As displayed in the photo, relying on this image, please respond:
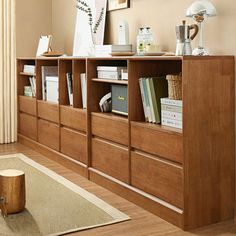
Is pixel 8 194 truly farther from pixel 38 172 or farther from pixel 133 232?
pixel 38 172

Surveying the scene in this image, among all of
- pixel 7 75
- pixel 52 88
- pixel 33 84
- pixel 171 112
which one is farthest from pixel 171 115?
pixel 7 75

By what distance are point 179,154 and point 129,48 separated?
49.8 inches

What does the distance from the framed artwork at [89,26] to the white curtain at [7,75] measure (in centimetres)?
90

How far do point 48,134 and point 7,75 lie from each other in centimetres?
122

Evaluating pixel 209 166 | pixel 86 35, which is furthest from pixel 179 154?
pixel 86 35

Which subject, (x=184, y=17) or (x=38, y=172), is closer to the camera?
(x=184, y=17)

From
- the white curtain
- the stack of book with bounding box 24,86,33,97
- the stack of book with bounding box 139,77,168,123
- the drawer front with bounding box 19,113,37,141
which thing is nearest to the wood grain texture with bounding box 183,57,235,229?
the stack of book with bounding box 139,77,168,123

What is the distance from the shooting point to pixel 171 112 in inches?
111

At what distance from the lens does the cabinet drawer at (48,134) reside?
14.4 feet

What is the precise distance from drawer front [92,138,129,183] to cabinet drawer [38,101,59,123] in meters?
0.84

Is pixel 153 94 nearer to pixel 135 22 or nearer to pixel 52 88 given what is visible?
pixel 135 22

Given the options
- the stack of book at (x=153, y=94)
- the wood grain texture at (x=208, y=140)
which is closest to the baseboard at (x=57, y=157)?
the stack of book at (x=153, y=94)

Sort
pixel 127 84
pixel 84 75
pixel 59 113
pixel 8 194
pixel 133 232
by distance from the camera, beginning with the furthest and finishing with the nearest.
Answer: pixel 59 113 → pixel 84 75 → pixel 127 84 → pixel 8 194 → pixel 133 232

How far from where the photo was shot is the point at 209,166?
106 inches
